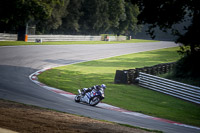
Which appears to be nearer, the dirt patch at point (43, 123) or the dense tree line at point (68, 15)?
the dirt patch at point (43, 123)

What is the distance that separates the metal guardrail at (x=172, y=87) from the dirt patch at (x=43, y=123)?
10125 mm

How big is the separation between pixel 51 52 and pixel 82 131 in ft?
82.9

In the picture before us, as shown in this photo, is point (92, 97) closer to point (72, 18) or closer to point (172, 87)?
point (172, 87)

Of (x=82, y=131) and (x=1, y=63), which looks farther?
(x=1, y=63)

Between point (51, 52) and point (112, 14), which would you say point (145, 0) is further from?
point (112, 14)

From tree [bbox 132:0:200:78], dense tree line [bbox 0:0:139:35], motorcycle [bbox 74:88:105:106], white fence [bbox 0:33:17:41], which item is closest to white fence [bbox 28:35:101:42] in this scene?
white fence [bbox 0:33:17:41]

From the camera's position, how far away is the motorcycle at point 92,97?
527 inches

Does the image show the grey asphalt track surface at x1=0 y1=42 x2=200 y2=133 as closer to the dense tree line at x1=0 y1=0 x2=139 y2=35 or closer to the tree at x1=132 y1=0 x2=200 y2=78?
the tree at x1=132 y1=0 x2=200 y2=78

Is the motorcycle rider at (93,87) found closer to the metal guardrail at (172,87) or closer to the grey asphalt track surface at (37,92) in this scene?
the grey asphalt track surface at (37,92)

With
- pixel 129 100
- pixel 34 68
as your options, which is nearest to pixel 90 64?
pixel 34 68

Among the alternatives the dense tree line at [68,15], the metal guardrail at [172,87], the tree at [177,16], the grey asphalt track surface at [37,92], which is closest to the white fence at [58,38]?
the dense tree line at [68,15]

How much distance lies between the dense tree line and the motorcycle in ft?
91.7

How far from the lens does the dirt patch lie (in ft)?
24.9

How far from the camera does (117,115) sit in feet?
40.7
